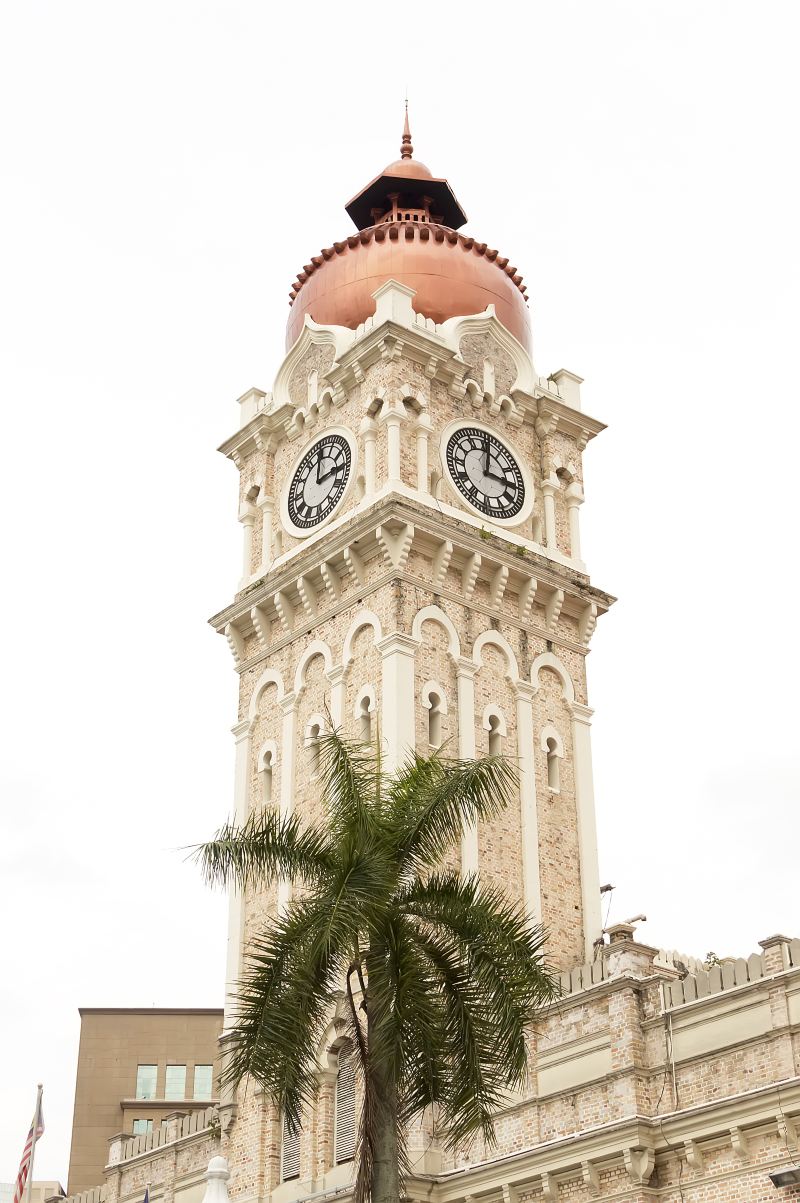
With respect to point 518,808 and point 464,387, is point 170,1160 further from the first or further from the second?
point 464,387

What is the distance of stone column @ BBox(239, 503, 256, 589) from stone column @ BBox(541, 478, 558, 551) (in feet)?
25.0

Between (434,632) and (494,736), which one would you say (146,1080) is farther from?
(434,632)

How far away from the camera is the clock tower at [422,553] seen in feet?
128

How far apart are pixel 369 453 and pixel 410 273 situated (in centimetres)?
598

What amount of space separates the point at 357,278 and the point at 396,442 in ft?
20.8

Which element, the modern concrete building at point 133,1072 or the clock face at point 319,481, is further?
the modern concrete building at point 133,1072

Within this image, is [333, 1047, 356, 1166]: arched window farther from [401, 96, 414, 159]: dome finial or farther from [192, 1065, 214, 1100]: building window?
[192, 1065, 214, 1100]: building window

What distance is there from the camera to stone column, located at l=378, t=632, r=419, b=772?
37.2m

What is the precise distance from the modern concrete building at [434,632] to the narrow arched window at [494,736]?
0.05 m

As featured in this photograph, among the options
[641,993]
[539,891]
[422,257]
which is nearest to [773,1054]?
[641,993]

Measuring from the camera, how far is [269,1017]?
23328mm

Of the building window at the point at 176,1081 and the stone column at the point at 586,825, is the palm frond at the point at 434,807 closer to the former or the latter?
the stone column at the point at 586,825

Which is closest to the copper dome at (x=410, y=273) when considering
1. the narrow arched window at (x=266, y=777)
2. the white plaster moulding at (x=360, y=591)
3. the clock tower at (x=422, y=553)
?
the clock tower at (x=422, y=553)

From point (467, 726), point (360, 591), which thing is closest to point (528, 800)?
point (467, 726)
